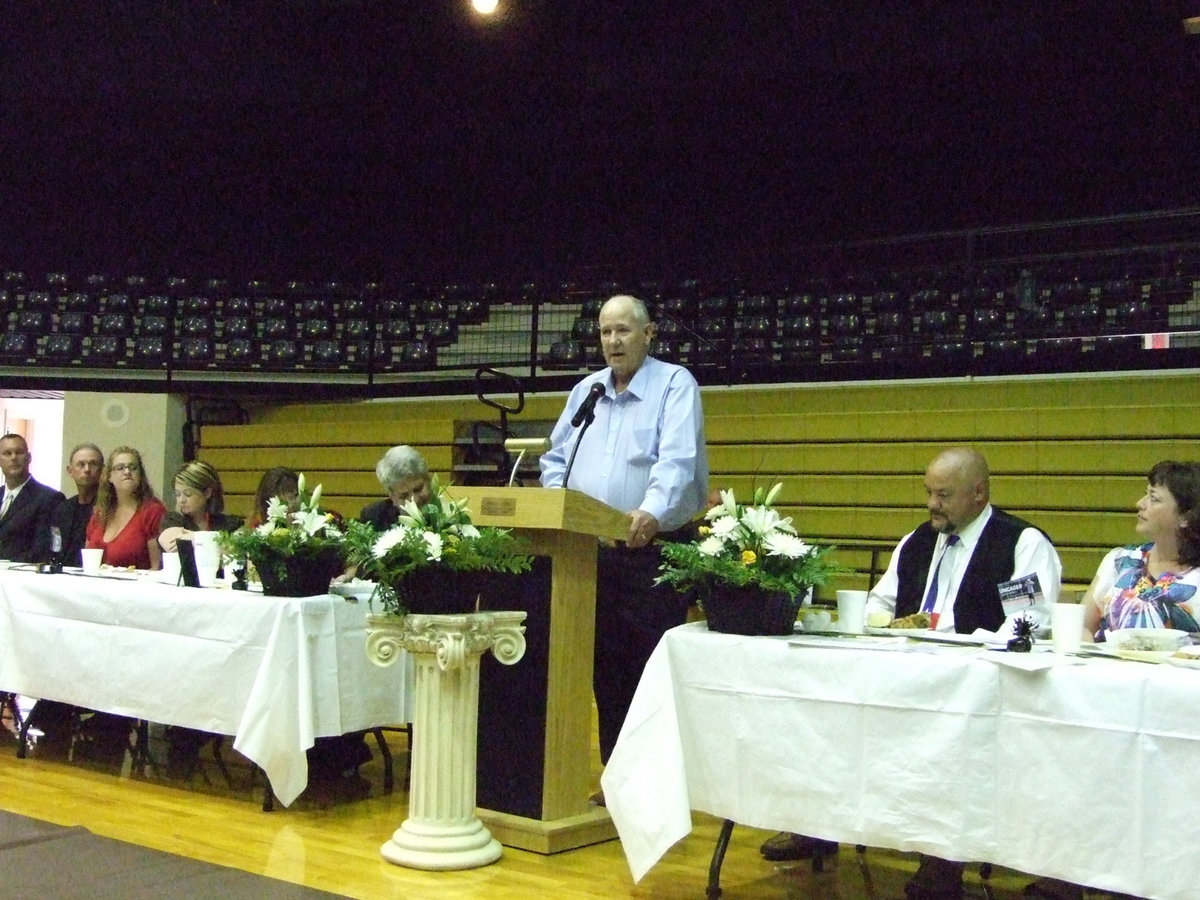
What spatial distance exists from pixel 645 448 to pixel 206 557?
1.71 m

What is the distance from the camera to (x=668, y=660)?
2900mm

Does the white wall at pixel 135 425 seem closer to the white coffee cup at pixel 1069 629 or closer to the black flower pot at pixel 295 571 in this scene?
the black flower pot at pixel 295 571

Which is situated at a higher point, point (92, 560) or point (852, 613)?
point (852, 613)

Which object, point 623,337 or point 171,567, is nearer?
point 623,337

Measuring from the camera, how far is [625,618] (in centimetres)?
362

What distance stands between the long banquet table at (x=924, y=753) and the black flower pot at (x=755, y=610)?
0.20 feet

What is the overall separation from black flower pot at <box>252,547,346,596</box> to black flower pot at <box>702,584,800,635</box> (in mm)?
1514

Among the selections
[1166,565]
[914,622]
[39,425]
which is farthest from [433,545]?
[39,425]

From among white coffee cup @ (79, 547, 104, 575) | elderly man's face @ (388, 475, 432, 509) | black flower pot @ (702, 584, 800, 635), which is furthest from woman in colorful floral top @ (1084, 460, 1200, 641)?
white coffee cup @ (79, 547, 104, 575)

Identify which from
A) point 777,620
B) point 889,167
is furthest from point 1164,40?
point 777,620

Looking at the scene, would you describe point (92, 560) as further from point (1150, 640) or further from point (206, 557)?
point (1150, 640)

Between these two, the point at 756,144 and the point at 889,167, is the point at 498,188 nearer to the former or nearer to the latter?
the point at 756,144

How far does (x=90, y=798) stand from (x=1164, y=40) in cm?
958

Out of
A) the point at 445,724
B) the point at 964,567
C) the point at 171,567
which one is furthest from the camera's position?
the point at 171,567
